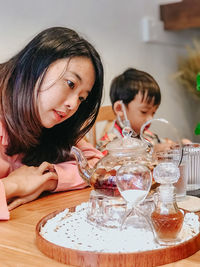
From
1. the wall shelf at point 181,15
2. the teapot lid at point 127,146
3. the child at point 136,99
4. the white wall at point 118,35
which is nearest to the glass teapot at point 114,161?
the teapot lid at point 127,146

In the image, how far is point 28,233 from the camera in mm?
772

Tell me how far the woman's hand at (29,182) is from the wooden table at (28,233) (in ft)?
0.07

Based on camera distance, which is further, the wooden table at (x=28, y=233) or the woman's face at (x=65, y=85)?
the woman's face at (x=65, y=85)

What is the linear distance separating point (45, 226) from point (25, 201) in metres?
0.25

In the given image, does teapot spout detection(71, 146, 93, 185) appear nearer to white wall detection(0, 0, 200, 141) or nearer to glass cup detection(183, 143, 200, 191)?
glass cup detection(183, 143, 200, 191)

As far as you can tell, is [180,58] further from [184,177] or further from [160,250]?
[160,250]

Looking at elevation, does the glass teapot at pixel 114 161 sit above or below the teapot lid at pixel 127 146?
below

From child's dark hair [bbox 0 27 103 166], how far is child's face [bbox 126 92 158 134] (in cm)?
81

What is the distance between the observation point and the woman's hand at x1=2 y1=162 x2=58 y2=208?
977mm

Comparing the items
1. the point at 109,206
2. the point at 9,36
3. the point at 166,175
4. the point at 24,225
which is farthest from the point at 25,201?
the point at 9,36

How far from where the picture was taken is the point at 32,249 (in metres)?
0.69

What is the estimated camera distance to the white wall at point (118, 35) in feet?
6.00

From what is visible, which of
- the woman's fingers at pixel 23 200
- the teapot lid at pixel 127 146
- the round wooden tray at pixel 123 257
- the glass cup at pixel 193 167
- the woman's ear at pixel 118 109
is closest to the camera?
the round wooden tray at pixel 123 257

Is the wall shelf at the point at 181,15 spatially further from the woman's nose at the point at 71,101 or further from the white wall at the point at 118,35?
the woman's nose at the point at 71,101
